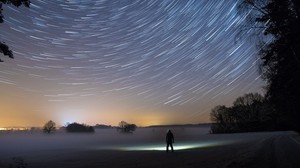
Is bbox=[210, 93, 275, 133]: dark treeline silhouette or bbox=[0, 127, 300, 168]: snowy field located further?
bbox=[210, 93, 275, 133]: dark treeline silhouette

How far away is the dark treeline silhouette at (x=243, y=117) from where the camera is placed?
10227cm

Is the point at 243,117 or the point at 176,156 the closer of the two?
Result: the point at 176,156

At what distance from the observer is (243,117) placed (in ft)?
382

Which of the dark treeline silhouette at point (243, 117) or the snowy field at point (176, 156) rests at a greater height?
the dark treeline silhouette at point (243, 117)

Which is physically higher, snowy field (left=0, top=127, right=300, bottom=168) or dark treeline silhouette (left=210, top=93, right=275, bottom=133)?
dark treeline silhouette (left=210, top=93, right=275, bottom=133)

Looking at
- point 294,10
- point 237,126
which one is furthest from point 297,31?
point 237,126

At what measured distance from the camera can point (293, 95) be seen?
82.6 feet

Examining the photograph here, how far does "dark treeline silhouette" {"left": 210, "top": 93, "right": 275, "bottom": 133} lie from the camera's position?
102269 millimetres

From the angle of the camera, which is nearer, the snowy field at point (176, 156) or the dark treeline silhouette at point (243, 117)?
the snowy field at point (176, 156)

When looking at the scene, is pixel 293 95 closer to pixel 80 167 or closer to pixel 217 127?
pixel 80 167

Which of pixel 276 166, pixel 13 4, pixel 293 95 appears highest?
pixel 13 4

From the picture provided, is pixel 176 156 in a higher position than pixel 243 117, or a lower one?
lower

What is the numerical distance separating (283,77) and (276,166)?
5.80 m

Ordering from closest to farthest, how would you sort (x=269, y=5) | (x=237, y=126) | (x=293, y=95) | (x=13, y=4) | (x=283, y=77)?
(x=13, y=4) → (x=269, y=5) → (x=283, y=77) → (x=293, y=95) → (x=237, y=126)
